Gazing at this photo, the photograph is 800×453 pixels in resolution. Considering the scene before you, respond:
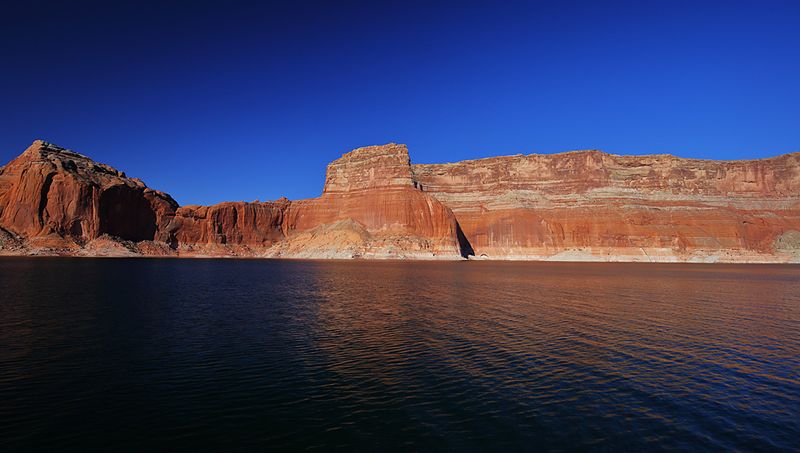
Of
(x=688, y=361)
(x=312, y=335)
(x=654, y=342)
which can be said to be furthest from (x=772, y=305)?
(x=312, y=335)

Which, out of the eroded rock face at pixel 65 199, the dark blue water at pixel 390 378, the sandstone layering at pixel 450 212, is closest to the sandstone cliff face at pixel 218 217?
the eroded rock face at pixel 65 199

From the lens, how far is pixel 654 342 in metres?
17.7

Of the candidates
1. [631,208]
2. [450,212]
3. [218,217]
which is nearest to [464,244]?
[450,212]

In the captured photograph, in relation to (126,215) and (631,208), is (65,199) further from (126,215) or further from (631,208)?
(631,208)

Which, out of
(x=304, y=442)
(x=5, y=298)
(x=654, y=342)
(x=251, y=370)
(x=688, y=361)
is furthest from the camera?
(x=5, y=298)

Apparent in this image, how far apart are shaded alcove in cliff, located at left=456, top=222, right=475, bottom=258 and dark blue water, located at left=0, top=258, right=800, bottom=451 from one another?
103 meters

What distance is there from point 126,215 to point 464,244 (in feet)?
298

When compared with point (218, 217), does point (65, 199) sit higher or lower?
higher

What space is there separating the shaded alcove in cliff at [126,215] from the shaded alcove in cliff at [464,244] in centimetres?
8518

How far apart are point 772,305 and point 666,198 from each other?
10494 cm

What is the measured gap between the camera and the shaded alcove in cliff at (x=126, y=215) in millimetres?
112438

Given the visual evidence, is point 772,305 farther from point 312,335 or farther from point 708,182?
point 708,182

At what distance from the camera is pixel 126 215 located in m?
119

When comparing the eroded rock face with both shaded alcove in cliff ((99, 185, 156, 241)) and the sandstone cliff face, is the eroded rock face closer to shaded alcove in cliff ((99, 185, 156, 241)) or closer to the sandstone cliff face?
shaded alcove in cliff ((99, 185, 156, 241))
